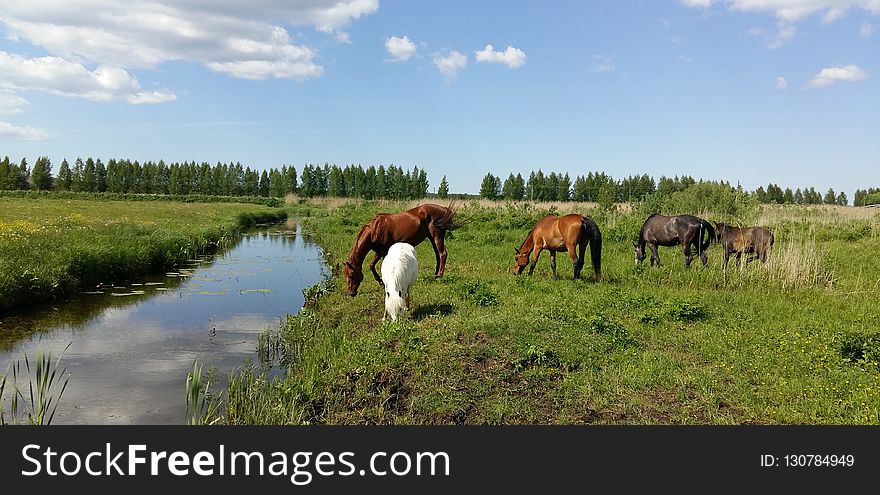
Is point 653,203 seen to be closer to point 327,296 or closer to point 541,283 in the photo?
point 541,283

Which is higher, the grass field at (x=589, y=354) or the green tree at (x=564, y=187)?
the green tree at (x=564, y=187)

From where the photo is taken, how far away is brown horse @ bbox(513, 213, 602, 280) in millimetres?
13008

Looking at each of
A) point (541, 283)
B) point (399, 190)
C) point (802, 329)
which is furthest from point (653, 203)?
point (399, 190)

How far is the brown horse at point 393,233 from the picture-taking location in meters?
11.8

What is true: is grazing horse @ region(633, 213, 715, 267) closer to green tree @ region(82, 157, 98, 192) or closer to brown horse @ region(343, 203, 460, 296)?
brown horse @ region(343, 203, 460, 296)

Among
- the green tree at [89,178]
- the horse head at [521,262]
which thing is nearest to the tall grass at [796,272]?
the horse head at [521,262]

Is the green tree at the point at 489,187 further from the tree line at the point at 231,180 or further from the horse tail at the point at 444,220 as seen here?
the horse tail at the point at 444,220

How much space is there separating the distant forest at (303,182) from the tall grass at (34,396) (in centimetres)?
7739

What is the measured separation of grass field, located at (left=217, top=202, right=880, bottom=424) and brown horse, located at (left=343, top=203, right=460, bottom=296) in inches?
25.1

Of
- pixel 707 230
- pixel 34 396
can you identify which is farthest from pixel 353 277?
pixel 707 230

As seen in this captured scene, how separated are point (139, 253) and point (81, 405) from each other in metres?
11.5

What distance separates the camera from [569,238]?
13.1 m

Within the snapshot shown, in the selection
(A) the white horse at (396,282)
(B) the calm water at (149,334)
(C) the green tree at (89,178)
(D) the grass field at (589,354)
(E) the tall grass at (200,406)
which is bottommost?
(B) the calm water at (149,334)

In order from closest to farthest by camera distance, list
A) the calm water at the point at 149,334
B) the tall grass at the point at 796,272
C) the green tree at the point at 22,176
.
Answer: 1. the calm water at the point at 149,334
2. the tall grass at the point at 796,272
3. the green tree at the point at 22,176
